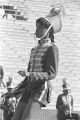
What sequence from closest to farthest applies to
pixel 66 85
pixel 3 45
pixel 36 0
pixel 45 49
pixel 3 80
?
pixel 45 49 < pixel 66 85 < pixel 3 80 < pixel 3 45 < pixel 36 0

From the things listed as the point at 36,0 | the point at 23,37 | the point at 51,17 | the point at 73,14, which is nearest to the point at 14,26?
the point at 23,37

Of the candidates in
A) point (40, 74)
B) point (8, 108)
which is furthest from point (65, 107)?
point (40, 74)

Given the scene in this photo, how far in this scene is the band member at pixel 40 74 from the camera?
14.5ft

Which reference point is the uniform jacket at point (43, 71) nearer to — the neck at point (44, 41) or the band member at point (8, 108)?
the neck at point (44, 41)

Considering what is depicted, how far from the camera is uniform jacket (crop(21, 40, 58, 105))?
4.45m

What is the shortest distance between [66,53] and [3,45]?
289 cm

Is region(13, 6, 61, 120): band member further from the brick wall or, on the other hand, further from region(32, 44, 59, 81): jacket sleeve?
the brick wall

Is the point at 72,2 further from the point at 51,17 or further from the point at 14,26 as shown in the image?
the point at 51,17

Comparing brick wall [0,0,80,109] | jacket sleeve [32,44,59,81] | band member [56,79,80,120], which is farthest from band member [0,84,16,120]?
brick wall [0,0,80,109]

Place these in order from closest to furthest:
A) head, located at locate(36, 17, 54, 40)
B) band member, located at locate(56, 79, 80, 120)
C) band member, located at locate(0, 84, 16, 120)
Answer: head, located at locate(36, 17, 54, 40) → band member, located at locate(0, 84, 16, 120) → band member, located at locate(56, 79, 80, 120)

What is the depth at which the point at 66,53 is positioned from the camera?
1855cm

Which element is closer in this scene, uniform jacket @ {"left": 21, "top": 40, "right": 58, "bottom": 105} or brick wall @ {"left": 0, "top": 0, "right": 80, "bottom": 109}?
uniform jacket @ {"left": 21, "top": 40, "right": 58, "bottom": 105}

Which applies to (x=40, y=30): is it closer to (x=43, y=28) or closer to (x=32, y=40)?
(x=43, y=28)

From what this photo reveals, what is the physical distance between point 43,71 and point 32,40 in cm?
1340
